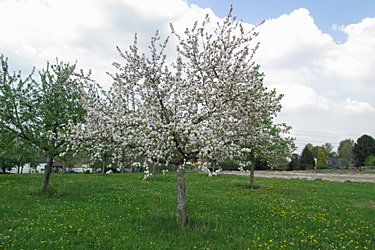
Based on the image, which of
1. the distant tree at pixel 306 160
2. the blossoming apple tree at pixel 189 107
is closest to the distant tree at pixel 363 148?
the distant tree at pixel 306 160

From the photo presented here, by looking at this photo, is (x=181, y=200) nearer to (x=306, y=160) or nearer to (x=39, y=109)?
(x=39, y=109)

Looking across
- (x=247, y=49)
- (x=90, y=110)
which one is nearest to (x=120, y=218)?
(x=90, y=110)

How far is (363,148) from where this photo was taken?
8019 cm

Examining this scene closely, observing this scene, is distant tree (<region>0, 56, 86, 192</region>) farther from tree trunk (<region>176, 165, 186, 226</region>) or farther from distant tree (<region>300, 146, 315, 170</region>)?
distant tree (<region>300, 146, 315, 170</region>)

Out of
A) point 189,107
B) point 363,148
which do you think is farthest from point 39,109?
point 363,148

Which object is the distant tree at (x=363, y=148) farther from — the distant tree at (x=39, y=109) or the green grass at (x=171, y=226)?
the distant tree at (x=39, y=109)

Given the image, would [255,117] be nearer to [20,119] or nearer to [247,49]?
[247,49]

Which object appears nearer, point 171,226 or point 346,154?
point 171,226

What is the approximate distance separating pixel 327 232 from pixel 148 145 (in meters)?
6.98

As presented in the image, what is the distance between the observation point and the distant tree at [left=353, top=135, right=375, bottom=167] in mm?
79250

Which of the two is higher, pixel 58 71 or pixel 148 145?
pixel 58 71

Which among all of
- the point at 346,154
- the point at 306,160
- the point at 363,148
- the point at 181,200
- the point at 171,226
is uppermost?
the point at 363,148

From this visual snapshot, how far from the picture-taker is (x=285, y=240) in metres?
7.39

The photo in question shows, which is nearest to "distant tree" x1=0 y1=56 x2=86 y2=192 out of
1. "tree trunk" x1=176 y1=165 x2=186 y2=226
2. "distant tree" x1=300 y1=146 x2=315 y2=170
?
"tree trunk" x1=176 y1=165 x2=186 y2=226
